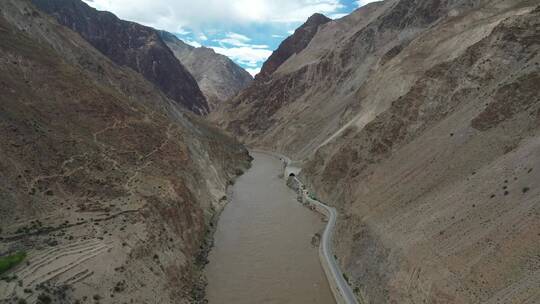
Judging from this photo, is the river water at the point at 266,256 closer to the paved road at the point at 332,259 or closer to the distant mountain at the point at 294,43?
the paved road at the point at 332,259

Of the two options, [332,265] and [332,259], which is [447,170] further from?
[332,265]

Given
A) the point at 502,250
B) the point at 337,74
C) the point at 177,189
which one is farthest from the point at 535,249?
the point at 337,74

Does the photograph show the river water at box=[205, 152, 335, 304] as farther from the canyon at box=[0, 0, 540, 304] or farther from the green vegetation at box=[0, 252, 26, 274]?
the green vegetation at box=[0, 252, 26, 274]

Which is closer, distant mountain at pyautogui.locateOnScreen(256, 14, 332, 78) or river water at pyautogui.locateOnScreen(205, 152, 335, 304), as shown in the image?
river water at pyautogui.locateOnScreen(205, 152, 335, 304)

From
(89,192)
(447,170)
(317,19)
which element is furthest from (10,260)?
(317,19)

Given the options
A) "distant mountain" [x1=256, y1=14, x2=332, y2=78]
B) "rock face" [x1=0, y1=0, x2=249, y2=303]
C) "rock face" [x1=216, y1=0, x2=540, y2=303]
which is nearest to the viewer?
"rock face" [x1=216, y1=0, x2=540, y2=303]

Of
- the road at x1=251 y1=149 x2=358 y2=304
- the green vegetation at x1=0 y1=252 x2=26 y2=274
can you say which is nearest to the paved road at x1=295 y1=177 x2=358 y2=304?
the road at x1=251 y1=149 x2=358 y2=304

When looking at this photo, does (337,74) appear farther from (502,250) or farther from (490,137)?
(502,250)
